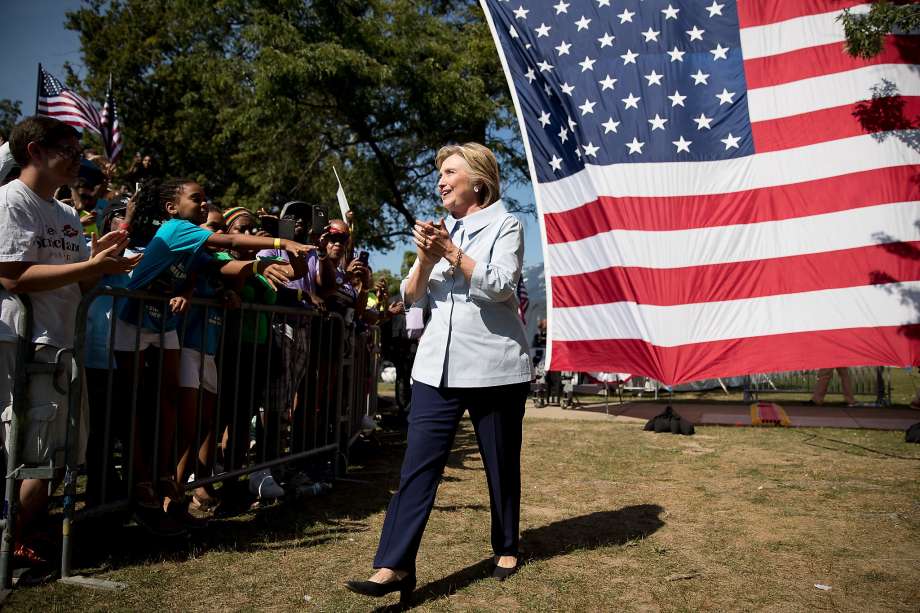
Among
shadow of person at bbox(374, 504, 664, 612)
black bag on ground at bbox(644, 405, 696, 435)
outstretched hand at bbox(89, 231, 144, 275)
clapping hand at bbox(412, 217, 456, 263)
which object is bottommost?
shadow of person at bbox(374, 504, 664, 612)

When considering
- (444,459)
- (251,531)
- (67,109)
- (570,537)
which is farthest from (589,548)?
(67,109)

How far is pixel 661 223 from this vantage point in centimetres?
777

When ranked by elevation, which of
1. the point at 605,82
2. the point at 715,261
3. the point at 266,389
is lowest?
the point at 266,389

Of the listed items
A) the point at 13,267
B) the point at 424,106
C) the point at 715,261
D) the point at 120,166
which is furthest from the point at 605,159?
A: the point at 120,166

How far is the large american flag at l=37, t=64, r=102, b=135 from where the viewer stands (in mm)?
9430

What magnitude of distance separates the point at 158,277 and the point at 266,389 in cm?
116

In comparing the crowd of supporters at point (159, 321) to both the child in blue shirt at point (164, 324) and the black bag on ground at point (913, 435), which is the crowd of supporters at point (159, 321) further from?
the black bag on ground at point (913, 435)

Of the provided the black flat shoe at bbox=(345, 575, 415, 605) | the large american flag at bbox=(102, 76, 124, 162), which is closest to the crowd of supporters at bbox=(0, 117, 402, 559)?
the black flat shoe at bbox=(345, 575, 415, 605)

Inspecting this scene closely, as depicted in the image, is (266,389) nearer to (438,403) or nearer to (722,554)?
(438,403)

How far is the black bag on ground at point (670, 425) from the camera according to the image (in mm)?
8476

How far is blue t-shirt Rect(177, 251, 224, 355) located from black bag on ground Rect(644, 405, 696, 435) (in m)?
6.02

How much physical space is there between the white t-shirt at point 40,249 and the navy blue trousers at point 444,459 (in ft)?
5.48

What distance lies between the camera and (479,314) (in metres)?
3.21

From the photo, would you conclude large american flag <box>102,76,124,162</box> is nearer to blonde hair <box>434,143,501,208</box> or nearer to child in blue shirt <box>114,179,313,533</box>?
child in blue shirt <box>114,179,313,533</box>
